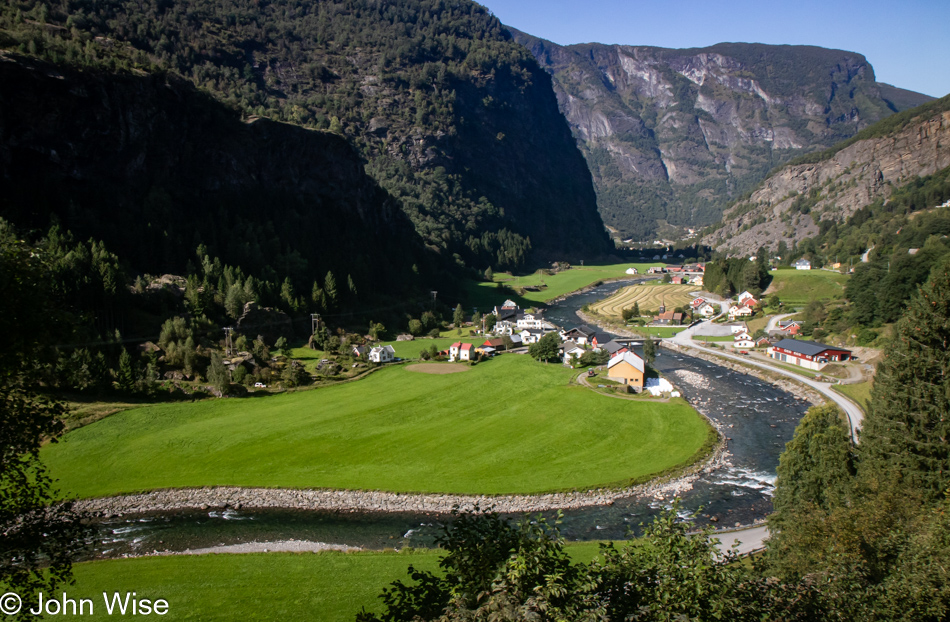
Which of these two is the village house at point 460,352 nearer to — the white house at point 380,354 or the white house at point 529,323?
the white house at point 380,354

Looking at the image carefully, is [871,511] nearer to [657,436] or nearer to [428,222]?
[657,436]

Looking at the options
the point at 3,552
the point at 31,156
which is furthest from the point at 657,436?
the point at 31,156

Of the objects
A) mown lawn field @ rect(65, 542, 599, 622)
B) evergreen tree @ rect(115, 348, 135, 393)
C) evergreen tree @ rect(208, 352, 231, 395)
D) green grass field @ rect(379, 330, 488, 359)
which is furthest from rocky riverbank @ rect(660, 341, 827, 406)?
evergreen tree @ rect(115, 348, 135, 393)

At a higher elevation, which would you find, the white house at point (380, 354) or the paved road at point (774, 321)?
the paved road at point (774, 321)

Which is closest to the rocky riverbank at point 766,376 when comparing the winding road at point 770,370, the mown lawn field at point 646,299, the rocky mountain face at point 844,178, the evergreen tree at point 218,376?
the winding road at point 770,370

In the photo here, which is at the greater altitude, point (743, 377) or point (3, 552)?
point (3, 552)
